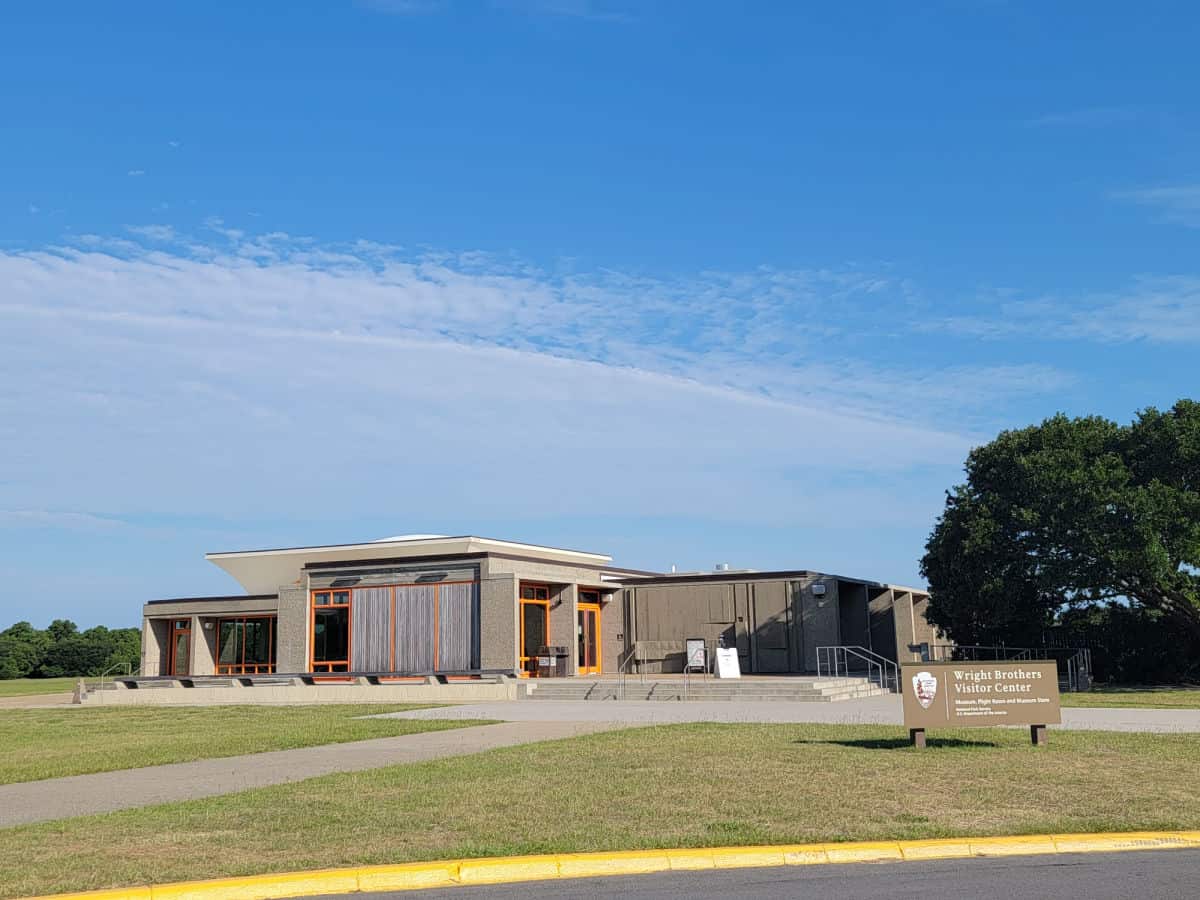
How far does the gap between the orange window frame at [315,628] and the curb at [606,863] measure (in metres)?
28.1

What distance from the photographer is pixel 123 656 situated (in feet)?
199

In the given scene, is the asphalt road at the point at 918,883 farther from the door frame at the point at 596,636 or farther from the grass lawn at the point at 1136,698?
the door frame at the point at 596,636

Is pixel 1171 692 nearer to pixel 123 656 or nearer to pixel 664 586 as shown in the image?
pixel 664 586

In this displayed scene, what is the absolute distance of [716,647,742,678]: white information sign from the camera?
31.8 m

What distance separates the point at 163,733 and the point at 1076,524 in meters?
20.9

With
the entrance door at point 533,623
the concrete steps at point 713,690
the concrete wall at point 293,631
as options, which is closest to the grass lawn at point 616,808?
the concrete steps at point 713,690

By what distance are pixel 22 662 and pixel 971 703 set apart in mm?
59198

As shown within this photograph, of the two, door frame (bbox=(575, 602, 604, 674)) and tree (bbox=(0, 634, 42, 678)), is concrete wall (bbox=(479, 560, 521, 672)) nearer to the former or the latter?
door frame (bbox=(575, 602, 604, 674))

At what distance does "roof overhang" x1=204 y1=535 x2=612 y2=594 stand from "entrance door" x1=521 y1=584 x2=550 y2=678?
6.27 ft

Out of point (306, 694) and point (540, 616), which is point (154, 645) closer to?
point (306, 694)

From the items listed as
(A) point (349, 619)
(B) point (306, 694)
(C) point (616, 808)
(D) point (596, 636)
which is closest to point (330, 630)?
A: (A) point (349, 619)

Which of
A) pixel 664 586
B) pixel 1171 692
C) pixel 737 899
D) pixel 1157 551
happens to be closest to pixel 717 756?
pixel 737 899

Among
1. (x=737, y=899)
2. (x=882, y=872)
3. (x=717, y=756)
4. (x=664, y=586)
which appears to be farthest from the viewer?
(x=664, y=586)

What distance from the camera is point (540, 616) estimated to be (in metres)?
34.5
